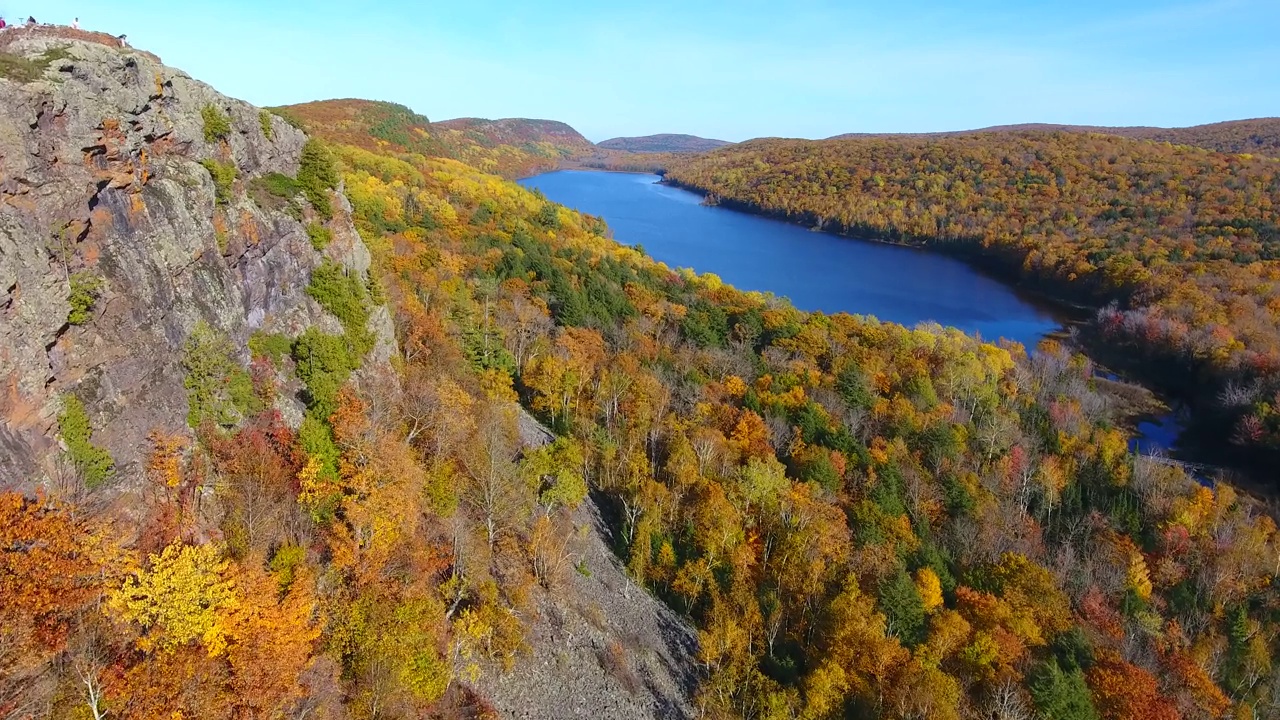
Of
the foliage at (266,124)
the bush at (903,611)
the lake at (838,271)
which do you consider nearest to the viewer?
the bush at (903,611)

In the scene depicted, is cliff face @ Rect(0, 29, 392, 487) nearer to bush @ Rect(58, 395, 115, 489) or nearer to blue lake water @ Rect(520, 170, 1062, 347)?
bush @ Rect(58, 395, 115, 489)

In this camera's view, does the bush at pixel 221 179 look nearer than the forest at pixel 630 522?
No

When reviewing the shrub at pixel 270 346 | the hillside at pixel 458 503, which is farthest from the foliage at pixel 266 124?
the shrub at pixel 270 346

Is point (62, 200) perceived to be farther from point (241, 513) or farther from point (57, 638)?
point (57, 638)

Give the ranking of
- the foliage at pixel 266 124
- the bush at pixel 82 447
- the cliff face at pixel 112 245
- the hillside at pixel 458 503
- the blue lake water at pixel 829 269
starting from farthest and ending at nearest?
the blue lake water at pixel 829 269 < the foliage at pixel 266 124 < the bush at pixel 82 447 < the cliff face at pixel 112 245 < the hillside at pixel 458 503

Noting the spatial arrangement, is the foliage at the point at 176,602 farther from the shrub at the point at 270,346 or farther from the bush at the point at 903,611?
the bush at the point at 903,611

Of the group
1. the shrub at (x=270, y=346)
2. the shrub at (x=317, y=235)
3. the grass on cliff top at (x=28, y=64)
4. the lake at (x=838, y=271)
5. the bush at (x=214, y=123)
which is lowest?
the lake at (x=838, y=271)

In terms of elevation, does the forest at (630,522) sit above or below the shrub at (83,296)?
below

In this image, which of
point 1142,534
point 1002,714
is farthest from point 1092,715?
point 1142,534
